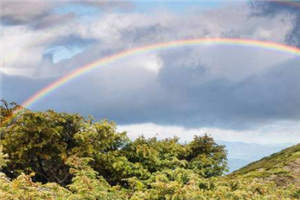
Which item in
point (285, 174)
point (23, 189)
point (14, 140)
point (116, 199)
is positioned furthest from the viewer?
point (285, 174)

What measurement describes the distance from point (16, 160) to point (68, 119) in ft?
7.94

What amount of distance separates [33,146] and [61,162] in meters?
1.24

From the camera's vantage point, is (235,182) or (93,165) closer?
(235,182)

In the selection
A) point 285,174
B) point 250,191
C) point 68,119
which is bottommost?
point 250,191

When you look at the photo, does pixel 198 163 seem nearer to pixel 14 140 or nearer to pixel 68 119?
pixel 68 119

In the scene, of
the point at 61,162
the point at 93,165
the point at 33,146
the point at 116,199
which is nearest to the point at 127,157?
the point at 93,165

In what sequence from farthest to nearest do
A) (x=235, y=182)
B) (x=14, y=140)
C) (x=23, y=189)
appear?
(x=14, y=140), (x=235, y=182), (x=23, y=189)

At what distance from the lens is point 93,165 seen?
14.1m

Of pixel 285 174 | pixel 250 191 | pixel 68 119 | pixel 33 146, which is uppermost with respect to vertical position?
pixel 68 119

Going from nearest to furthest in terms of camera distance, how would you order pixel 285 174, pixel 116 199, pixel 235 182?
pixel 116 199 < pixel 235 182 < pixel 285 174

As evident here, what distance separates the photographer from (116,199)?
375 inches

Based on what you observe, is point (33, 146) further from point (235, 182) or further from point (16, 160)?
point (235, 182)

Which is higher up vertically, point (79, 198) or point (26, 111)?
point (26, 111)

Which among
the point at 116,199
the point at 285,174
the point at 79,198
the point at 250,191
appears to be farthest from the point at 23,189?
the point at 285,174
